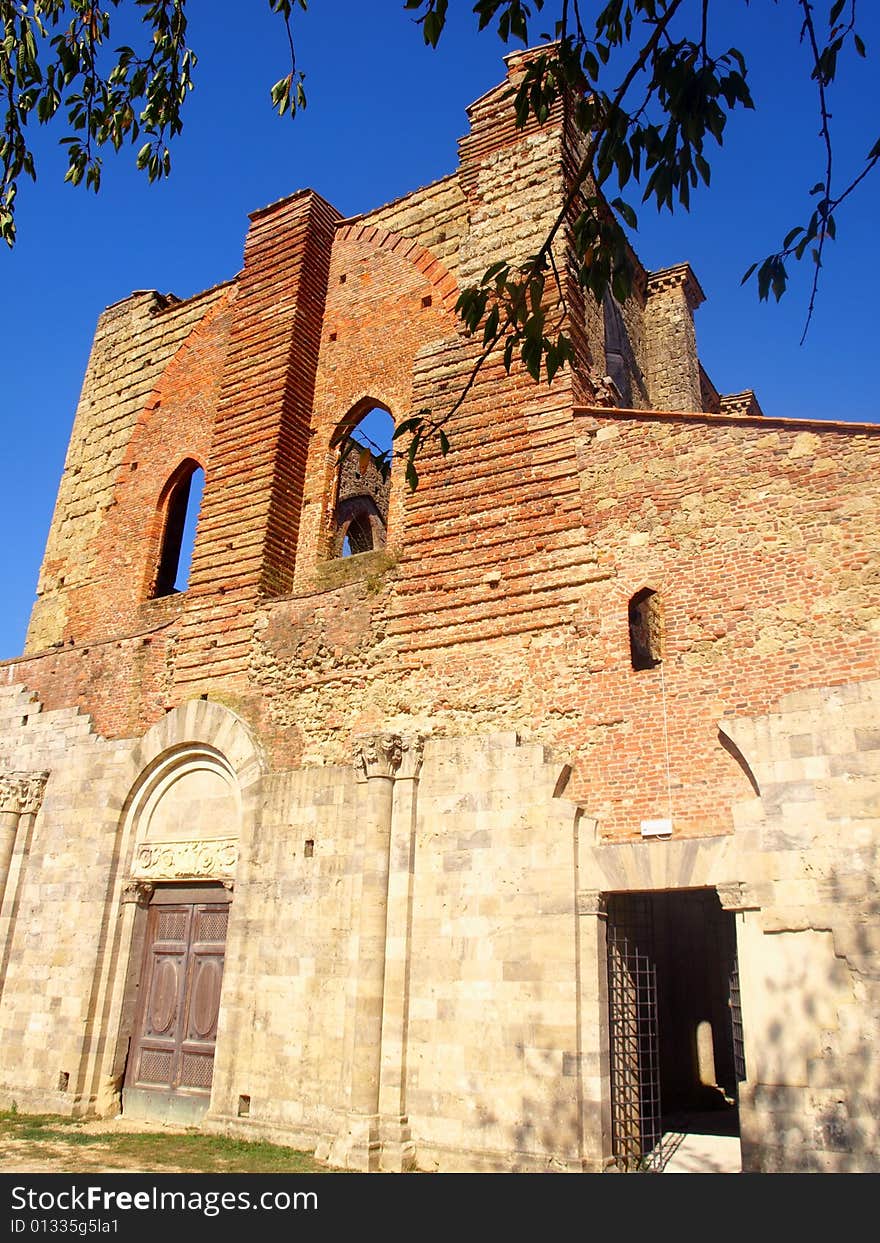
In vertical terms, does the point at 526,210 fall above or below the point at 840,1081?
above

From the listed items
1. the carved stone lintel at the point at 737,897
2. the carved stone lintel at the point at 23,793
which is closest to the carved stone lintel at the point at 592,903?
the carved stone lintel at the point at 737,897

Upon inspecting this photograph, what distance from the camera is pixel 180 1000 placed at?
11.2m

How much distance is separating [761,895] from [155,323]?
559 inches

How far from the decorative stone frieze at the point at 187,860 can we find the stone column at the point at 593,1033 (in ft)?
14.3

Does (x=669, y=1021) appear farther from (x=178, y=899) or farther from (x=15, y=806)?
(x=15, y=806)

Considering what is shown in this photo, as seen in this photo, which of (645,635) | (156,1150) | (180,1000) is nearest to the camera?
(156,1150)

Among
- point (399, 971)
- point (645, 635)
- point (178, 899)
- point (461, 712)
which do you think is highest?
point (645, 635)

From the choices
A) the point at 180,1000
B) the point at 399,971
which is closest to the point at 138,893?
the point at 180,1000

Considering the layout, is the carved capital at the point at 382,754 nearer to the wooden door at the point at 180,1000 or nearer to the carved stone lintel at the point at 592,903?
the carved stone lintel at the point at 592,903

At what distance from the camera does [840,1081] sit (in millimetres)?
6883

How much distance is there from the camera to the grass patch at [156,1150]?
8500mm

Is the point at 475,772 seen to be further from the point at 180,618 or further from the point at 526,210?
the point at 526,210

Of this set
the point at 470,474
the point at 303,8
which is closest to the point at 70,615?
the point at 470,474

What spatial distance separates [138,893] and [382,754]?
418cm
